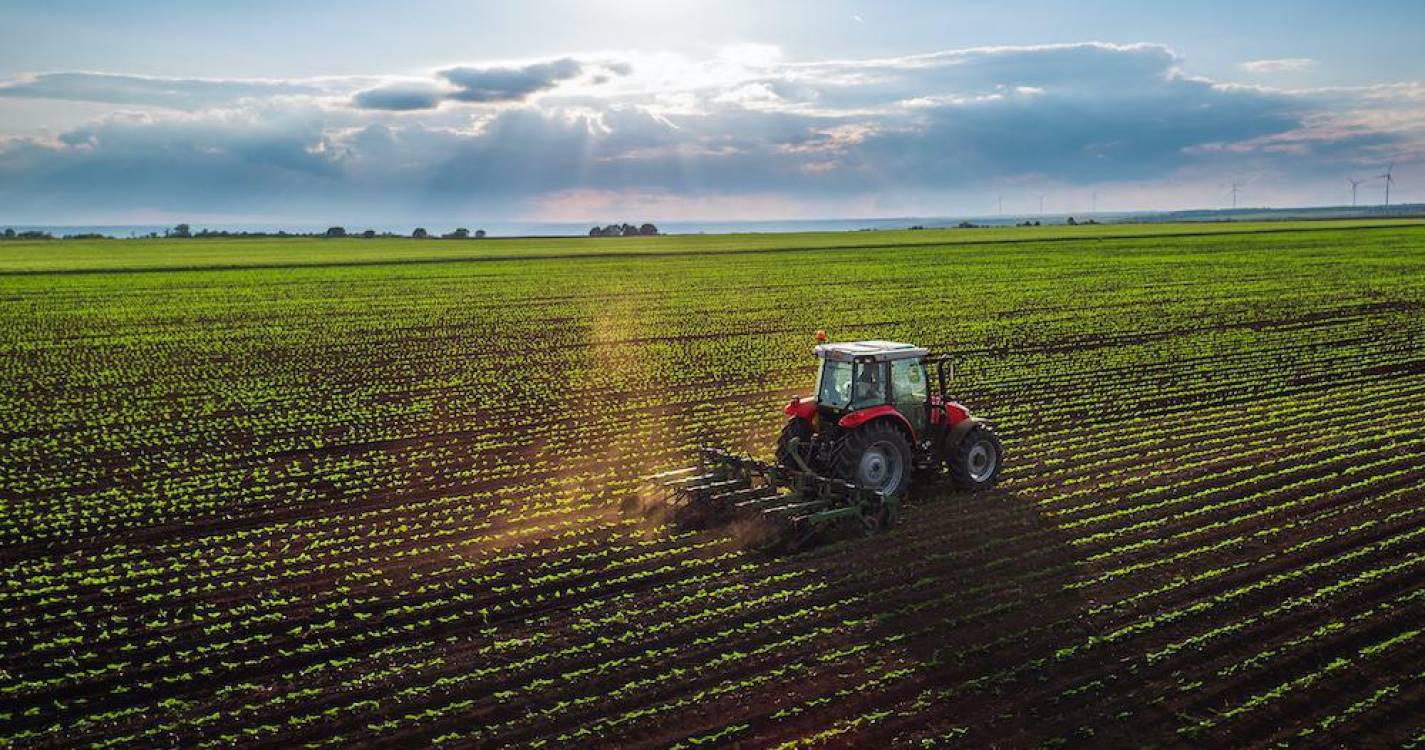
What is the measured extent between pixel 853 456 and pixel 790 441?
987mm

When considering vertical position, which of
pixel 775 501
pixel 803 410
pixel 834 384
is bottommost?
pixel 775 501

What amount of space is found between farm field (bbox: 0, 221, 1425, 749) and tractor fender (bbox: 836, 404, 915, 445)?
119 cm

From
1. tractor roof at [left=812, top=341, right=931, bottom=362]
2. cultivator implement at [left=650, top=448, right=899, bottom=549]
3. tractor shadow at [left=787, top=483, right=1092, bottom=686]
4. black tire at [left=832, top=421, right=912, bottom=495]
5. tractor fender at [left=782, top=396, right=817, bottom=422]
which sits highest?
tractor roof at [left=812, top=341, right=931, bottom=362]

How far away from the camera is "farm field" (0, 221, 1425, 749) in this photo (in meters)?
9.32

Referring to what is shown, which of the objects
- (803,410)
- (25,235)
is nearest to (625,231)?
(25,235)

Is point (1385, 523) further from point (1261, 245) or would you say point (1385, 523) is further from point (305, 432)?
point (1261, 245)

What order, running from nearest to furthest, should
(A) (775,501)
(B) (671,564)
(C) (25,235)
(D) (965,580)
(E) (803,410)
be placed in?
1. (D) (965,580)
2. (B) (671,564)
3. (A) (775,501)
4. (E) (803,410)
5. (C) (25,235)

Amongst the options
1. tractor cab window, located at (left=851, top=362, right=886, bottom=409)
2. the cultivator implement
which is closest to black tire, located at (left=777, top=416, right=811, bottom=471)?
the cultivator implement

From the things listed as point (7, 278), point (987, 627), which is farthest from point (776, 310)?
point (7, 278)

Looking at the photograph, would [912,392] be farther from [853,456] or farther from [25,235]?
[25,235]

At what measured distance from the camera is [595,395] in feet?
80.6

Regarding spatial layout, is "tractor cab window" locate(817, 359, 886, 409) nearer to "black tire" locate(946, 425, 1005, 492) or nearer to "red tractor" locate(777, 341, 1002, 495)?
"red tractor" locate(777, 341, 1002, 495)

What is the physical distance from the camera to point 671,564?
12742 mm

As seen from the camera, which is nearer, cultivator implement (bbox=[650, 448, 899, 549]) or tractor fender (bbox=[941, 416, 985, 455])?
cultivator implement (bbox=[650, 448, 899, 549])
